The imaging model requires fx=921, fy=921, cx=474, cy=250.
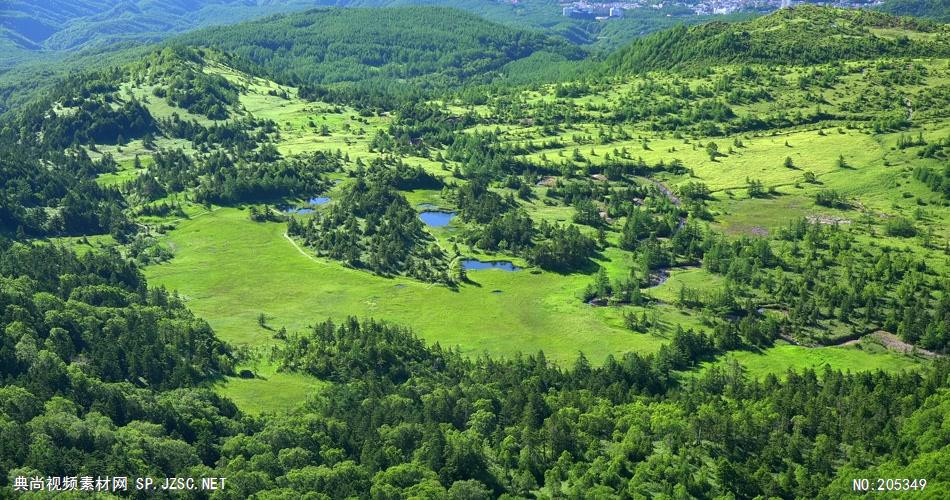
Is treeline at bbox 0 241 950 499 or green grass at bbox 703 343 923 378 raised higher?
treeline at bbox 0 241 950 499

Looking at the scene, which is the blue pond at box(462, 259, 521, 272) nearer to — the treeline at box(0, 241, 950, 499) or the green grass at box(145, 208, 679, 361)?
the green grass at box(145, 208, 679, 361)

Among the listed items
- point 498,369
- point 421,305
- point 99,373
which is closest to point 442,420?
point 498,369

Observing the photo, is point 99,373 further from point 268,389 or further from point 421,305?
point 421,305

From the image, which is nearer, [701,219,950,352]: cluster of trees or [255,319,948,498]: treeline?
[255,319,948,498]: treeline

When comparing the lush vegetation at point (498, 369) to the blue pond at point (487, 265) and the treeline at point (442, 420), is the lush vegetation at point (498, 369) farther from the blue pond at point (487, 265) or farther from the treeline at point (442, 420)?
the blue pond at point (487, 265)

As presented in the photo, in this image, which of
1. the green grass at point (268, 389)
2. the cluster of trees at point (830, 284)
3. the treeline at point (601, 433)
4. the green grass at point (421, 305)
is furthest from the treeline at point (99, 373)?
the cluster of trees at point (830, 284)

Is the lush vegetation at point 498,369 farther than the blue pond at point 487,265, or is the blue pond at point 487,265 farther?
the blue pond at point 487,265

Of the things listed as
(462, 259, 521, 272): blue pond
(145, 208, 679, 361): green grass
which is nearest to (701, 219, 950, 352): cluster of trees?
(145, 208, 679, 361): green grass

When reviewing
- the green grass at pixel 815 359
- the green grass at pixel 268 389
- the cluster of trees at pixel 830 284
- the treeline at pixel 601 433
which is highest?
the cluster of trees at pixel 830 284

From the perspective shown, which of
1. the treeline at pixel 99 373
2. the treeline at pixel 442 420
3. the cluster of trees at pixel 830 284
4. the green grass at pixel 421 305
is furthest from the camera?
the green grass at pixel 421 305
